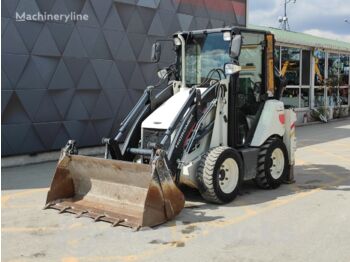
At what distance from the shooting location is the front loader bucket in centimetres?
666

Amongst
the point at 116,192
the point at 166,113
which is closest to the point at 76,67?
the point at 166,113

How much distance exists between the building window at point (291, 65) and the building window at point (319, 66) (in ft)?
4.87

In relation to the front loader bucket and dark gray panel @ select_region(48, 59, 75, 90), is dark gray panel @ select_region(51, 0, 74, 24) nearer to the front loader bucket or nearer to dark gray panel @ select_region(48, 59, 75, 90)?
dark gray panel @ select_region(48, 59, 75, 90)

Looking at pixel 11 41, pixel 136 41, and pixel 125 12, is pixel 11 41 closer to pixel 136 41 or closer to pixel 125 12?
pixel 125 12

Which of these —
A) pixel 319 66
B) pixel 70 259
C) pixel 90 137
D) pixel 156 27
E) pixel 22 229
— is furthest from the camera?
pixel 319 66

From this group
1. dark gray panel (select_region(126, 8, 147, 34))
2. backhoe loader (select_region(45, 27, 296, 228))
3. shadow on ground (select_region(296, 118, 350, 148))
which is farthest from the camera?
shadow on ground (select_region(296, 118, 350, 148))

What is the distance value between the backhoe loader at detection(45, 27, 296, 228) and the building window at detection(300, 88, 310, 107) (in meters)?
14.5

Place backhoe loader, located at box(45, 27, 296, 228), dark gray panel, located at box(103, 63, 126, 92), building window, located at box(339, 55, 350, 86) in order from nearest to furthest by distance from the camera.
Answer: backhoe loader, located at box(45, 27, 296, 228)
dark gray panel, located at box(103, 63, 126, 92)
building window, located at box(339, 55, 350, 86)

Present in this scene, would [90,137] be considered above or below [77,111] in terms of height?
below

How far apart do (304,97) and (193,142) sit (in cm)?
1706

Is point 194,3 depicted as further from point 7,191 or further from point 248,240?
point 248,240

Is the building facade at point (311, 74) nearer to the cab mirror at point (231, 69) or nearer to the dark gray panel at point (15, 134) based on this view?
the dark gray panel at point (15, 134)

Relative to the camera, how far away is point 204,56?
8.97m

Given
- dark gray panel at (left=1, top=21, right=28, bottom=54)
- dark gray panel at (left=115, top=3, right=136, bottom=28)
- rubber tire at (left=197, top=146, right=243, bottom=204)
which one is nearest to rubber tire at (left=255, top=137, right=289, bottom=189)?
rubber tire at (left=197, top=146, right=243, bottom=204)
